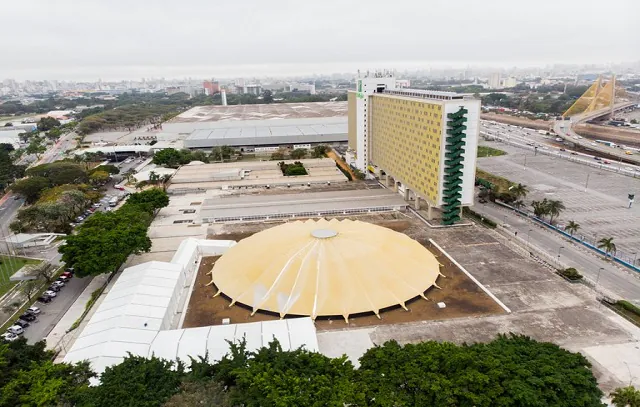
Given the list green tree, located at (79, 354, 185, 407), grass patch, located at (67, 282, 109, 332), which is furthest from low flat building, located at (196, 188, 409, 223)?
green tree, located at (79, 354, 185, 407)

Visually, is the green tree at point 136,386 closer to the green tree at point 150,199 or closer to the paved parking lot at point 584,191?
the green tree at point 150,199

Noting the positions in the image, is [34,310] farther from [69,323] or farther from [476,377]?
[476,377]

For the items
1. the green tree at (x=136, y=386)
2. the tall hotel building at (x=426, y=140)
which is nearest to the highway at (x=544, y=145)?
the tall hotel building at (x=426, y=140)

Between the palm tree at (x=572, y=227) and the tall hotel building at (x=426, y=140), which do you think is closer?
the tall hotel building at (x=426, y=140)

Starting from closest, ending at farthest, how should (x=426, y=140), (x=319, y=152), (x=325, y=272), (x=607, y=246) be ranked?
(x=325, y=272)
(x=607, y=246)
(x=426, y=140)
(x=319, y=152)

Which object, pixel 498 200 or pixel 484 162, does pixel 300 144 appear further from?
pixel 498 200

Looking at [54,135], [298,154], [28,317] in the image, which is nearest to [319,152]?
[298,154]

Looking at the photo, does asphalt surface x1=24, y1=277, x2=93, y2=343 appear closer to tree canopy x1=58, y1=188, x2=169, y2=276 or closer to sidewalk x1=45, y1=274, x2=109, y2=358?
sidewalk x1=45, y1=274, x2=109, y2=358
